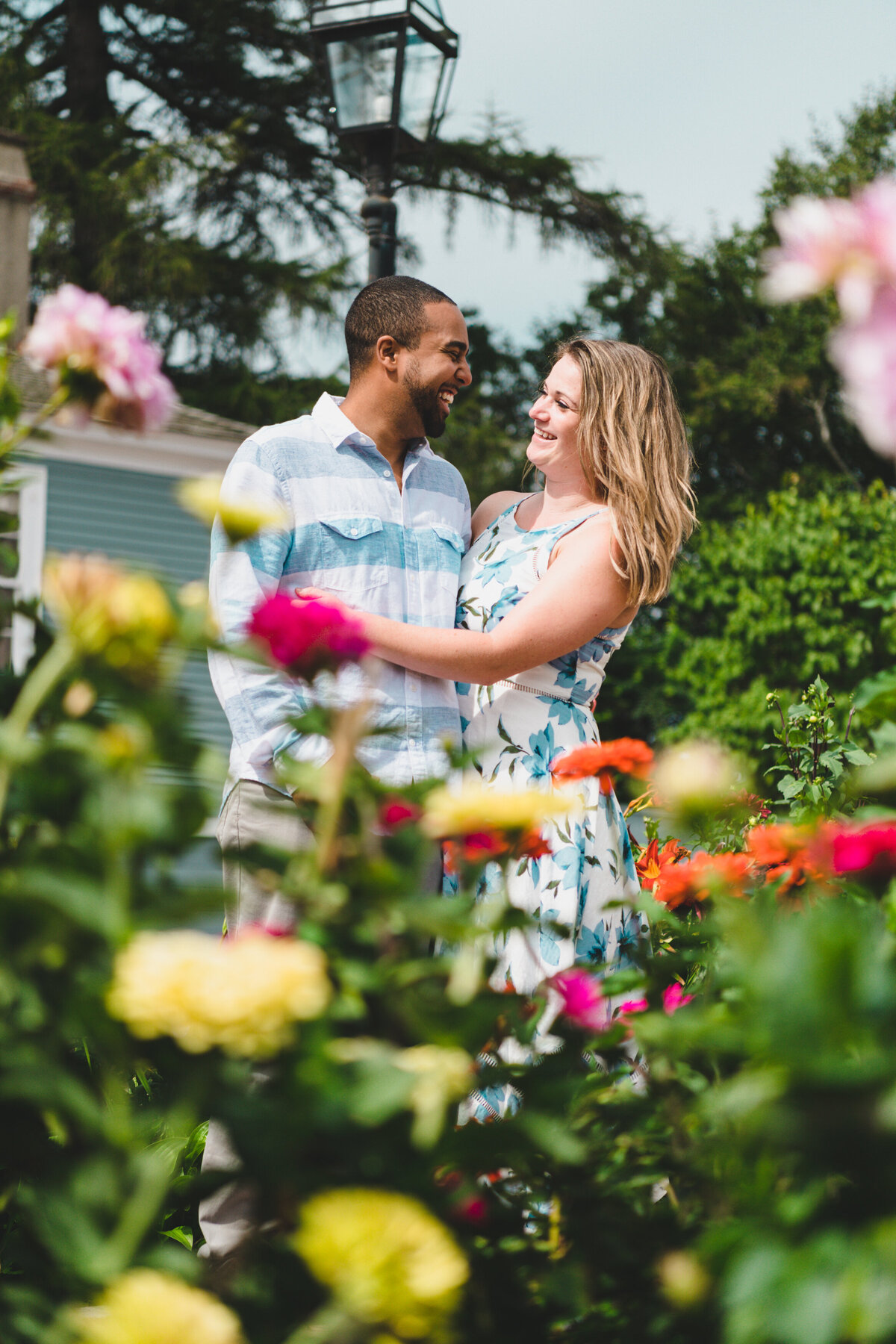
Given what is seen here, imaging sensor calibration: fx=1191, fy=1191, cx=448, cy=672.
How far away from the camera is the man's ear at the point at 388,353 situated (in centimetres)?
250

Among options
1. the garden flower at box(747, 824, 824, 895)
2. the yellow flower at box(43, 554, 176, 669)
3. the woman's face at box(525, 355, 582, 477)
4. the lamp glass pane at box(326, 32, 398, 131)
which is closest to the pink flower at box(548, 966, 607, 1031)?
the garden flower at box(747, 824, 824, 895)

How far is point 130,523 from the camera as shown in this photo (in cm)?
845

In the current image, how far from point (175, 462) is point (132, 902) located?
8.10 m

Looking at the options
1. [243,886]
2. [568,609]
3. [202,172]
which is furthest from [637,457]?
[202,172]

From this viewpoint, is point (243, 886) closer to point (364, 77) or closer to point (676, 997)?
point (676, 997)

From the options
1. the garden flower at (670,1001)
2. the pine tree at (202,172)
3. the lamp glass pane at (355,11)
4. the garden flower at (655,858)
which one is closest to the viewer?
the garden flower at (670,1001)

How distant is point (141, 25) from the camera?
13680 millimetres

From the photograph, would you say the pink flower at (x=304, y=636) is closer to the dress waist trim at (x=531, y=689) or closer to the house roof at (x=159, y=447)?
the dress waist trim at (x=531, y=689)

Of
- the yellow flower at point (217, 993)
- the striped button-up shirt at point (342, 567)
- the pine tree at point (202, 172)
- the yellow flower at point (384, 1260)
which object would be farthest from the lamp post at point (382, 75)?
the pine tree at point (202, 172)

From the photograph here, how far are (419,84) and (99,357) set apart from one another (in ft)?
11.6

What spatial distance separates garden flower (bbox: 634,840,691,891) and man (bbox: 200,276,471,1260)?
0.63 meters

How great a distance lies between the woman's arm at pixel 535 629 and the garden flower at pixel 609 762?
0.73 meters

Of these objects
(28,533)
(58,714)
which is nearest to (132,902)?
(58,714)

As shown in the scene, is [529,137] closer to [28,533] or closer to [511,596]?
[28,533]
